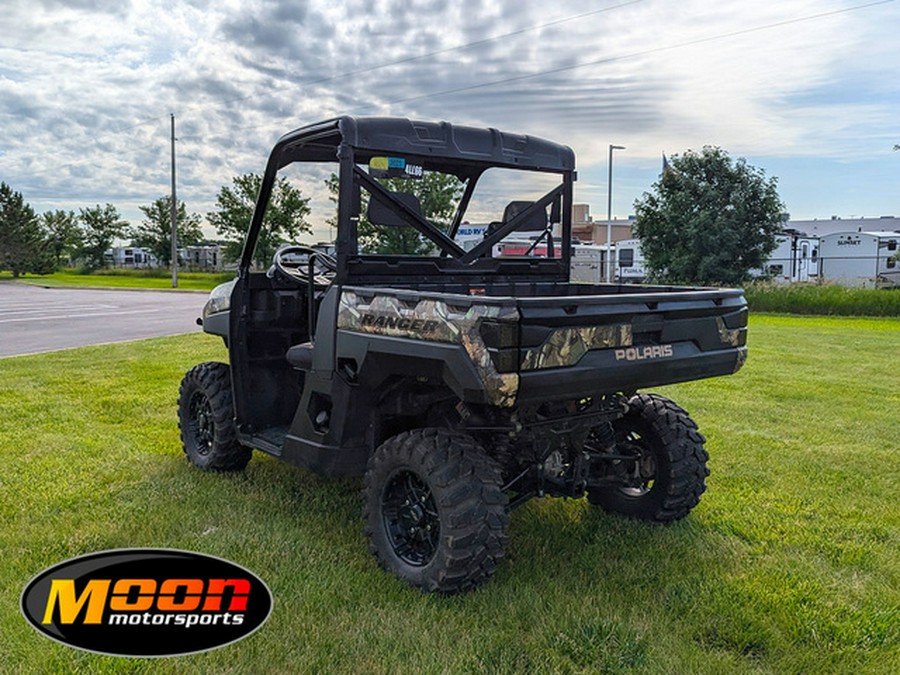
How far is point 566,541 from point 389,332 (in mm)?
1515

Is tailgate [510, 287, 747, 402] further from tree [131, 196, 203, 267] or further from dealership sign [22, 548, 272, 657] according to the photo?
tree [131, 196, 203, 267]

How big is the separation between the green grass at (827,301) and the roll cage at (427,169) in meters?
17.8

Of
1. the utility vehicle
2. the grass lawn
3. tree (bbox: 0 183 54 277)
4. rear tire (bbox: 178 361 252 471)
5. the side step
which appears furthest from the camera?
tree (bbox: 0 183 54 277)

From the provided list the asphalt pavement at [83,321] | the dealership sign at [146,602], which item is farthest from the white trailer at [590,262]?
the dealership sign at [146,602]

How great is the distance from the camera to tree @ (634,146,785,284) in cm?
2538

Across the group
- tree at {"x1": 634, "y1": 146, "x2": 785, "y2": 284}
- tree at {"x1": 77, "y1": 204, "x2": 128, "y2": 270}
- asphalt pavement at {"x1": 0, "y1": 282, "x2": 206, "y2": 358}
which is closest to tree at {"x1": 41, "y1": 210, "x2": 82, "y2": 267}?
tree at {"x1": 77, "y1": 204, "x2": 128, "y2": 270}

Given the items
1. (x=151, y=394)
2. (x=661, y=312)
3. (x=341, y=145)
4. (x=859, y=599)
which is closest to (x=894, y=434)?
(x=859, y=599)

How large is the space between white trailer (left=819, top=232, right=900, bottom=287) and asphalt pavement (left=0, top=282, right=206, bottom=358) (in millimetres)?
25429

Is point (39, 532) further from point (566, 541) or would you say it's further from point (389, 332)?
point (566, 541)

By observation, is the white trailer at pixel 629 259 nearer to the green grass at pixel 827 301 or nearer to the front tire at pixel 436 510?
the green grass at pixel 827 301

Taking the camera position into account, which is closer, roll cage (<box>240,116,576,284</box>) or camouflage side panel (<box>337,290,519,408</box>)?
camouflage side panel (<box>337,290,519,408</box>)

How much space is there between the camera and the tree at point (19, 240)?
Answer: 156ft

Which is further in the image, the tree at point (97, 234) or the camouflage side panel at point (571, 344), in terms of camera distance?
the tree at point (97, 234)

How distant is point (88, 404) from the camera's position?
7.14m
